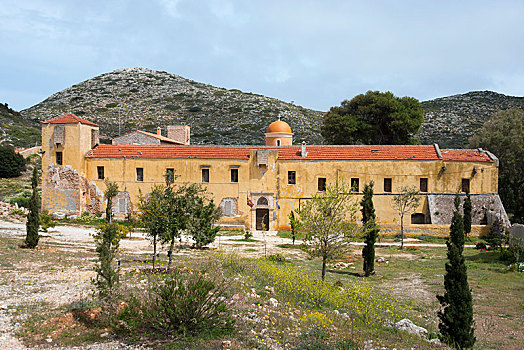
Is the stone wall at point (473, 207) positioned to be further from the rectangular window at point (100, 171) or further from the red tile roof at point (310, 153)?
the rectangular window at point (100, 171)

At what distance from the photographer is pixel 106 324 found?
385 inches

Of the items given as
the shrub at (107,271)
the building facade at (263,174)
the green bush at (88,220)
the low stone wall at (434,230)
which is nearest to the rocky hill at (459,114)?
the building facade at (263,174)

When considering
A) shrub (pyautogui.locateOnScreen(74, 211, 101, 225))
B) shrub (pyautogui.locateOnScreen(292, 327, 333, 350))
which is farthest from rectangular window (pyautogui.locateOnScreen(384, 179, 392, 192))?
shrub (pyautogui.locateOnScreen(292, 327, 333, 350))

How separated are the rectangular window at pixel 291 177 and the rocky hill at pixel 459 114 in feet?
139

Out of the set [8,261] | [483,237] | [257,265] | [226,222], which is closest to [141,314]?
[257,265]

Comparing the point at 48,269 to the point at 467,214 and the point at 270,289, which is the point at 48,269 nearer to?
the point at 270,289

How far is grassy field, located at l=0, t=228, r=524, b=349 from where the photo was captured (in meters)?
9.18

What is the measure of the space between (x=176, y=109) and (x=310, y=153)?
61101mm

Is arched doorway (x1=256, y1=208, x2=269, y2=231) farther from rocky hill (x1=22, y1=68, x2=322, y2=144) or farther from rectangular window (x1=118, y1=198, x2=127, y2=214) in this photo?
rocky hill (x1=22, y1=68, x2=322, y2=144)

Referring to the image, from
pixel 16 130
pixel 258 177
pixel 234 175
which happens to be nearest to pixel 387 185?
pixel 258 177

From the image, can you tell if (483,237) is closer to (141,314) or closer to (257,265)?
(257,265)

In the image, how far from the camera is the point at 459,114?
87.8m

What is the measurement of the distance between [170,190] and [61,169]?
2269 cm

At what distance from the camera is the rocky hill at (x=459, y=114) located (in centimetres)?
7356
